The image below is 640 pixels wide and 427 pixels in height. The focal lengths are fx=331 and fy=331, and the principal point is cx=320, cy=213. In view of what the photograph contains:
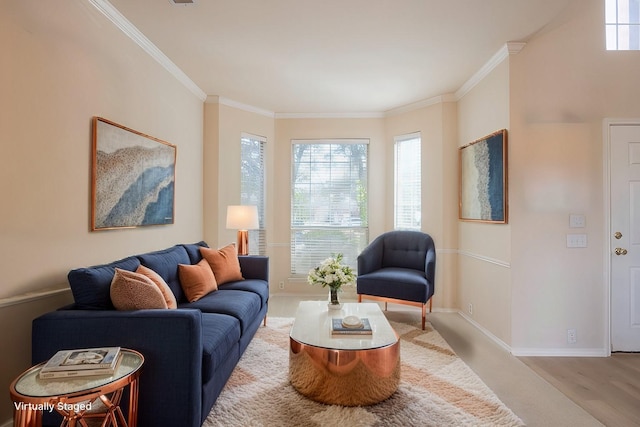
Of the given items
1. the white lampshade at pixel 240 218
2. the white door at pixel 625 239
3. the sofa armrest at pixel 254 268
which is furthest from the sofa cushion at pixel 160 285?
the white door at pixel 625 239

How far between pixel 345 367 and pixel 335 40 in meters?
2.72

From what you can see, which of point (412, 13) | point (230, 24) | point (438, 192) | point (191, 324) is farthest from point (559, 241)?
point (230, 24)

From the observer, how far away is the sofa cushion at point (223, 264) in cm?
339

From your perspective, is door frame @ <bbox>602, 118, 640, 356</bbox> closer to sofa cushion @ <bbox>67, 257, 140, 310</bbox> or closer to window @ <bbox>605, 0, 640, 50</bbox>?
window @ <bbox>605, 0, 640, 50</bbox>

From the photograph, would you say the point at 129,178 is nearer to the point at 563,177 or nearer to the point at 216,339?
the point at 216,339

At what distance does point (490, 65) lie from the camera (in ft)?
11.3

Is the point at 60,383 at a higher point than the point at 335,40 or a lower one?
lower

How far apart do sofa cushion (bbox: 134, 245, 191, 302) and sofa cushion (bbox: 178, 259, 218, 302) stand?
5 cm

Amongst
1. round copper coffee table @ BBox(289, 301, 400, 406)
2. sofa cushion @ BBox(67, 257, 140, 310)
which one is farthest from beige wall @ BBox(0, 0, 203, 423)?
round copper coffee table @ BBox(289, 301, 400, 406)

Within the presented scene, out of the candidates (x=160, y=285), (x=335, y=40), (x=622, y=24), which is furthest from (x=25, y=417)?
(x=622, y=24)

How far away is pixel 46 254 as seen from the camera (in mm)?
2074

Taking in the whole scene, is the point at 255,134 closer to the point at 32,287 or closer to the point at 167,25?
the point at 167,25

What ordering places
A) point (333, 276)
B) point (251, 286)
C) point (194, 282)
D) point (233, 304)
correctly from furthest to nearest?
1. point (251, 286)
2. point (194, 282)
3. point (333, 276)
4. point (233, 304)

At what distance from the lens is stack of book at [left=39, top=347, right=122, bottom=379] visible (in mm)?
1429
